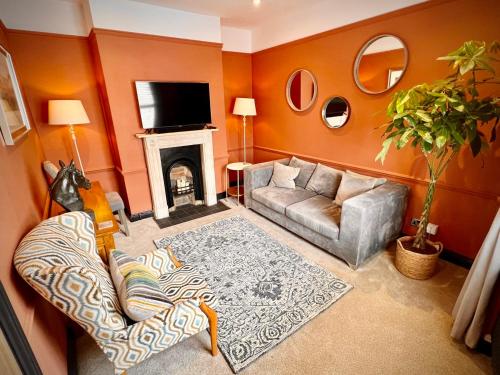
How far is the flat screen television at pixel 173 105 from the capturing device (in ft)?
10.4

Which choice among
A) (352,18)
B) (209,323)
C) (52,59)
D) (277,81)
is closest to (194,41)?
(277,81)

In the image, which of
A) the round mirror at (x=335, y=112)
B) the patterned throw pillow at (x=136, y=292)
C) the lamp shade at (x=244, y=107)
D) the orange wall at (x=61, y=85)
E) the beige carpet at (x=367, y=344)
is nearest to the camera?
the patterned throw pillow at (x=136, y=292)

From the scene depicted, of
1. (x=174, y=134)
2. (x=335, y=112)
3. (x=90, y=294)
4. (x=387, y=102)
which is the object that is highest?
(x=387, y=102)

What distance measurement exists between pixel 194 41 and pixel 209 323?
3.53 m

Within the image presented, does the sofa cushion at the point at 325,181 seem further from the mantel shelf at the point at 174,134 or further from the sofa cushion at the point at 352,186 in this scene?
the mantel shelf at the point at 174,134

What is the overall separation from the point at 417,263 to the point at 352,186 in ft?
3.31

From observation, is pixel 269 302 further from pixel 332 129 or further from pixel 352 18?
pixel 352 18

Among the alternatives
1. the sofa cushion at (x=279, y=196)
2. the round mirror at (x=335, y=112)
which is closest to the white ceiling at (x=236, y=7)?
the round mirror at (x=335, y=112)

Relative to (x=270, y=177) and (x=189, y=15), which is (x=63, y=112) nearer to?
(x=189, y=15)

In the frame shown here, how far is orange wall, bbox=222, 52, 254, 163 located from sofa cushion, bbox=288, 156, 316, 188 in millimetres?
1436

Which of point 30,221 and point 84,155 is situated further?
point 84,155

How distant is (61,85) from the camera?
3.04 m

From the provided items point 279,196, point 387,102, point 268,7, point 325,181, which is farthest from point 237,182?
point 268,7

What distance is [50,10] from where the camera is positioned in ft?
9.11
